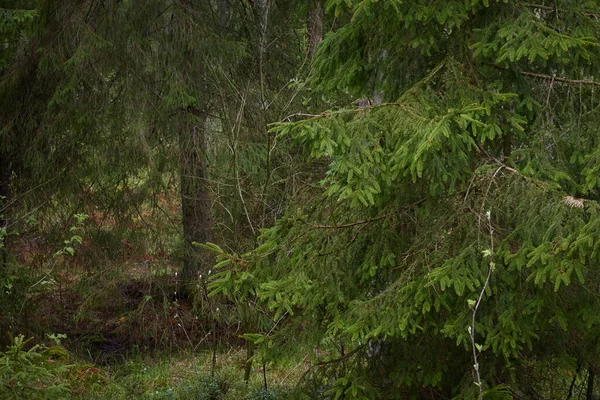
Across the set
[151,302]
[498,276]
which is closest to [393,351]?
[498,276]

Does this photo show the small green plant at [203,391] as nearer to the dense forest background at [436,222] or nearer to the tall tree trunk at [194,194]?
the dense forest background at [436,222]

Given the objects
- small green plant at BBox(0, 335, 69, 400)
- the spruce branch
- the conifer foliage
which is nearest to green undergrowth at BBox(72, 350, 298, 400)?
small green plant at BBox(0, 335, 69, 400)

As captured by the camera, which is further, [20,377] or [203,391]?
[203,391]

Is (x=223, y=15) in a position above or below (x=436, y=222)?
above

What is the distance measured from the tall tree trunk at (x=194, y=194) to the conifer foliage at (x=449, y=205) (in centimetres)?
458

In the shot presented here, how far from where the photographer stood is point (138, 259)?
12.5 metres

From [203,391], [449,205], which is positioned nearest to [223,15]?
[203,391]

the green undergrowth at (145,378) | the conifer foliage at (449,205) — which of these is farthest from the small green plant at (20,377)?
the conifer foliage at (449,205)

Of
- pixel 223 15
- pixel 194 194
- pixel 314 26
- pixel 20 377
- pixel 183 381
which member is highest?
pixel 223 15

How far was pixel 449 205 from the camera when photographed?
5383 millimetres

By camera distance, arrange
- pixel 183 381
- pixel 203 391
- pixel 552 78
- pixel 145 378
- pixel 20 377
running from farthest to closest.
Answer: pixel 145 378, pixel 183 381, pixel 203 391, pixel 20 377, pixel 552 78

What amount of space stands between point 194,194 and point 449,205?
256 inches

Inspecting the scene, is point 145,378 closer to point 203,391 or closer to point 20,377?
point 203,391

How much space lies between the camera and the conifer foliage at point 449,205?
15.8ft
